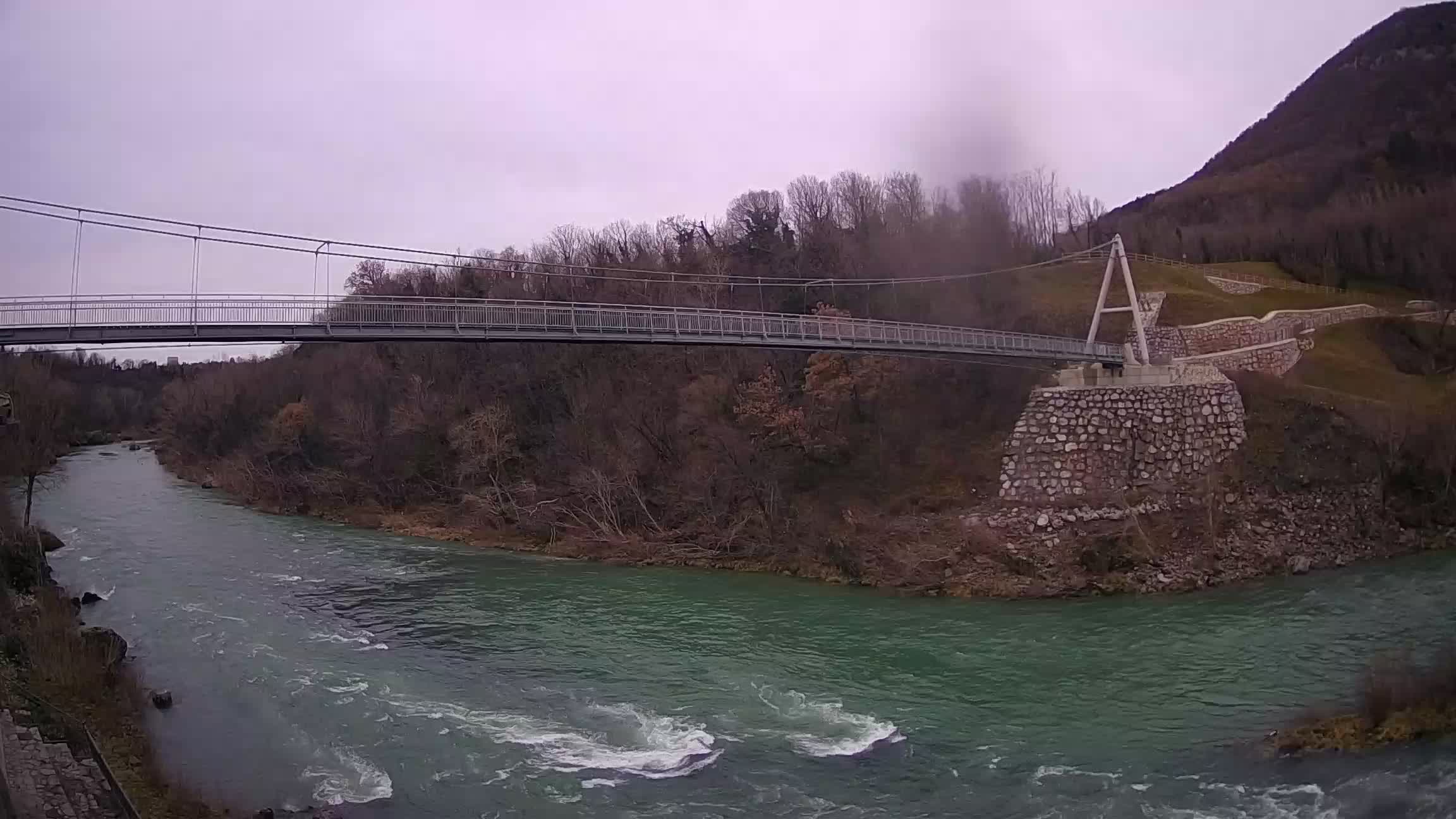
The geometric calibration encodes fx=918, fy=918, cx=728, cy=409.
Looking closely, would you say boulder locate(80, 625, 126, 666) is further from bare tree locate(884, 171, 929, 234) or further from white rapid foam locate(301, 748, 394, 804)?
bare tree locate(884, 171, 929, 234)

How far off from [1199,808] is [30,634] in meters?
20.1

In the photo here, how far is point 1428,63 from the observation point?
8669 centimetres

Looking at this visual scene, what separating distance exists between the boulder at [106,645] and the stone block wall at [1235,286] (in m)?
41.7

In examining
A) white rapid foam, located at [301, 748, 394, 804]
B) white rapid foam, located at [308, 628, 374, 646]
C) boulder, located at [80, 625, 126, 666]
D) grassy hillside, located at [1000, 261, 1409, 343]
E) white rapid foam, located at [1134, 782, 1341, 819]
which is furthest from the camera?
grassy hillside, located at [1000, 261, 1409, 343]

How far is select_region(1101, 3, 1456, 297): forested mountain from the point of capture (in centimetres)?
4497

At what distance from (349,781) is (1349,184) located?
70.3 meters

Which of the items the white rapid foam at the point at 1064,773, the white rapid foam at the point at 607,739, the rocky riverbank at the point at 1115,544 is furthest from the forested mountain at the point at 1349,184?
the white rapid foam at the point at 607,739

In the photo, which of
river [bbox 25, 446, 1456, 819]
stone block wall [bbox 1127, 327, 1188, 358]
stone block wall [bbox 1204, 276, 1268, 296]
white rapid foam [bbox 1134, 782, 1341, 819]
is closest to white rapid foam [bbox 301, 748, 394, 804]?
river [bbox 25, 446, 1456, 819]

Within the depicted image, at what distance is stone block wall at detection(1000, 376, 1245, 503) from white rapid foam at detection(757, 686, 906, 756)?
13.0m

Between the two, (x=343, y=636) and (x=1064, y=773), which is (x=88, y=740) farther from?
(x=1064, y=773)

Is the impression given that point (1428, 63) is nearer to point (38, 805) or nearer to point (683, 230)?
point (683, 230)

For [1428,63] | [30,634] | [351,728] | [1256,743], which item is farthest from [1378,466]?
[1428,63]

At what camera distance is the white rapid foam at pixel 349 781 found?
1238 cm

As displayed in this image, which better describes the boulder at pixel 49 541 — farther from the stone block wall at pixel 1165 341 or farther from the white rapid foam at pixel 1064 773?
the stone block wall at pixel 1165 341
